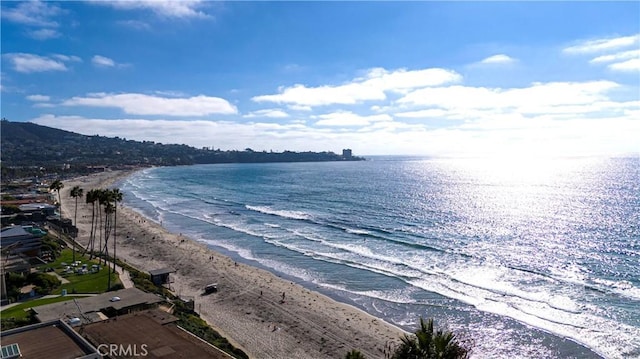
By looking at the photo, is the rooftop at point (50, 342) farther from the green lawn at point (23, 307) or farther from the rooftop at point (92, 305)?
the green lawn at point (23, 307)

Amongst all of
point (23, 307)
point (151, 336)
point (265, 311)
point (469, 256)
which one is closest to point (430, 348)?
point (151, 336)

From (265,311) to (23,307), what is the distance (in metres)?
18.0

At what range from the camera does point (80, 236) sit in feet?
220

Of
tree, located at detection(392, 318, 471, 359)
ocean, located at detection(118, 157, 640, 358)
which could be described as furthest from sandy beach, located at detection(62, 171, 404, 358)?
tree, located at detection(392, 318, 471, 359)

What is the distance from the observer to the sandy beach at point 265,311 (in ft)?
103

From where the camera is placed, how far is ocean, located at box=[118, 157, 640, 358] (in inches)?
1321

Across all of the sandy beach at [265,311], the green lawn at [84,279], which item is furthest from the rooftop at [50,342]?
the green lawn at [84,279]

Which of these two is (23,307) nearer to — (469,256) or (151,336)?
(151,336)

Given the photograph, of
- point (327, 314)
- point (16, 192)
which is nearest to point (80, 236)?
point (327, 314)

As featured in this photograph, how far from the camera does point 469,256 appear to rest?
52.8 metres

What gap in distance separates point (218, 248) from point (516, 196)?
8281 cm

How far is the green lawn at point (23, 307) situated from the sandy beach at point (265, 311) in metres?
10.7

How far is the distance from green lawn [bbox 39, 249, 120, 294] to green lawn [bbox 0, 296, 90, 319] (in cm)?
223

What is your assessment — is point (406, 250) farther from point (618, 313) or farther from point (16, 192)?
point (16, 192)
